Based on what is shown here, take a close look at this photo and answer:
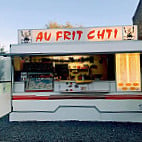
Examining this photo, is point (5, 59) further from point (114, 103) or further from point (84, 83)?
point (114, 103)

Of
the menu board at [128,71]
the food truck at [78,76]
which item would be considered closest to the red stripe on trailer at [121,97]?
the food truck at [78,76]

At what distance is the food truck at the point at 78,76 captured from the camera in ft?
18.8

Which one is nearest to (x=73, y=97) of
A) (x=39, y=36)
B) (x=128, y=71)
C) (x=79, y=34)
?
(x=128, y=71)

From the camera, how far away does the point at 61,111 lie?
5.90 m

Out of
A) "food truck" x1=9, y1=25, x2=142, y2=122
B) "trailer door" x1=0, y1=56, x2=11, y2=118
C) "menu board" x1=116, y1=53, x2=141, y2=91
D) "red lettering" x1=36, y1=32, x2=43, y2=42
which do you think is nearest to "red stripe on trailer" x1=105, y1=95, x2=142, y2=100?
"food truck" x1=9, y1=25, x2=142, y2=122

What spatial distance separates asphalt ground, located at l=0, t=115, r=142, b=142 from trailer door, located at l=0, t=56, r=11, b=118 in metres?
0.54

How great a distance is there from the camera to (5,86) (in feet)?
21.2

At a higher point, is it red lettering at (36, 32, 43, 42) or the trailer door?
red lettering at (36, 32, 43, 42)

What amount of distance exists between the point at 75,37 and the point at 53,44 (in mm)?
838

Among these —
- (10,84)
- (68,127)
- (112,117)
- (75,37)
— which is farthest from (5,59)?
(112,117)

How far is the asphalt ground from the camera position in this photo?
4.50 meters

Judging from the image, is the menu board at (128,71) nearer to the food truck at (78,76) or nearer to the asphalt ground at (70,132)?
the food truck at (78,76)

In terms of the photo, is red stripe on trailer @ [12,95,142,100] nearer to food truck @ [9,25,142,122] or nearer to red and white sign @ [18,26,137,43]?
food truck @ [9,25,142,122]

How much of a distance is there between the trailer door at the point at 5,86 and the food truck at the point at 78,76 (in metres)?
0.49
